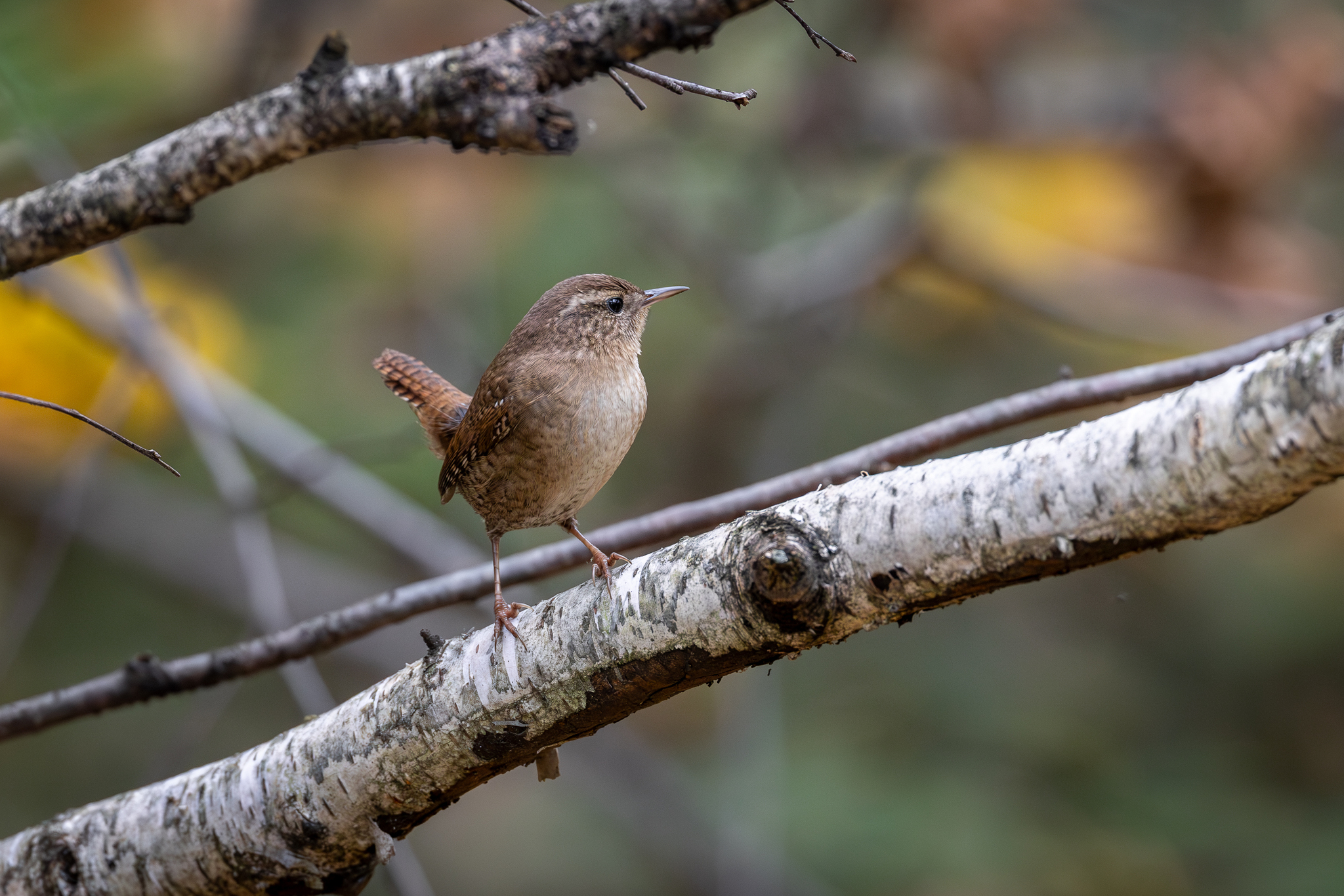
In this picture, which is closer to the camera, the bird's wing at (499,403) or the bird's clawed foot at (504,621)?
the bird's clawed foot at (504,621)

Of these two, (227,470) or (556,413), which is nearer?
(556,413)

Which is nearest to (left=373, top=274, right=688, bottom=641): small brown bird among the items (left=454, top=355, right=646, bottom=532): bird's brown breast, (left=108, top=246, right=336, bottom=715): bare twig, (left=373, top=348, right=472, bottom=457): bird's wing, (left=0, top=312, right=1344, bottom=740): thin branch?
(left=454, top=355, right=646, bottom=532): bird's brown breast

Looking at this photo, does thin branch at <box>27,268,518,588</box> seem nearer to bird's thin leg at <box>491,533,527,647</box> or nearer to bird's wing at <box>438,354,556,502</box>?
bird's wing at <box>438,354,556,502</box>

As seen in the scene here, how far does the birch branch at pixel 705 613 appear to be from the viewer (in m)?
1.37

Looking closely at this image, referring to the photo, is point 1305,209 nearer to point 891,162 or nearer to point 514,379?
point 891,162

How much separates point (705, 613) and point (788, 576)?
20 cm

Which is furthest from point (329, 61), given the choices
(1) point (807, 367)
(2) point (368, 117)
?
(1) point (807, 367)

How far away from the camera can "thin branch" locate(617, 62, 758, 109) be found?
71.4 inches

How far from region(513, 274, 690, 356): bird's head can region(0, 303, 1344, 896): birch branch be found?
1082mm

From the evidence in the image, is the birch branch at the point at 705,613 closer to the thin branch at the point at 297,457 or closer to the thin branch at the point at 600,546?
the thin branch at the point at 600,546

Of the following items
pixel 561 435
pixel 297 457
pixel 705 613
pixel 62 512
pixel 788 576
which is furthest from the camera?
pixel 297 457

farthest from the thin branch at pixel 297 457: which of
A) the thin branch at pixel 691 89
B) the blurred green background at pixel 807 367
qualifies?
the thin branch at pixel 691 89

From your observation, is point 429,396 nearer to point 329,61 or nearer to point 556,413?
point 556,413

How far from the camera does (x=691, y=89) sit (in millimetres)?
1867
